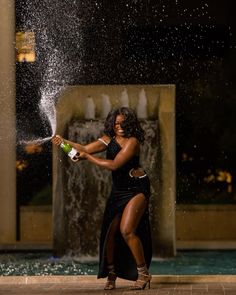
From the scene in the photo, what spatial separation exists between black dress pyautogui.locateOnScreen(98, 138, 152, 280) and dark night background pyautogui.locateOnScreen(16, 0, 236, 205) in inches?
373

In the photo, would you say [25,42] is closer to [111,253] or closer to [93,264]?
[93,264]

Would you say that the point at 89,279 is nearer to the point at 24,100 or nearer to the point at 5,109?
the point at 5,109

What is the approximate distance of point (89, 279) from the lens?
10656 mm

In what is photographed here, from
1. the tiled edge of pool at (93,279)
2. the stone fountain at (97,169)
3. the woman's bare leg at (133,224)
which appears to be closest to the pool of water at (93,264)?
the stone fountain at (97,169)

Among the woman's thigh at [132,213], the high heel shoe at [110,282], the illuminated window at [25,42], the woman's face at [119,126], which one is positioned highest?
the illuminated window at [25,42]

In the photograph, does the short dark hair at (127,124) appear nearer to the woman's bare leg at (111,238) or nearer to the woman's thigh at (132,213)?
the woman's thigh at (132,213)

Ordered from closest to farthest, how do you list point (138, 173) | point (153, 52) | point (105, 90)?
1. point (138, 173)
2. point (105, 90)
3. point (153, 52)

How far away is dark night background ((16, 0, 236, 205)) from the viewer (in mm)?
25531

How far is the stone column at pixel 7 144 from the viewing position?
1647 cm

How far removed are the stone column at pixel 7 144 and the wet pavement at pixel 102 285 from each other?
18.8ft

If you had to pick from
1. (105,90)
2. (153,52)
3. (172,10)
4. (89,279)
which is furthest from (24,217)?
(153,52)

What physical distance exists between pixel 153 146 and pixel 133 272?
2831 millimetres

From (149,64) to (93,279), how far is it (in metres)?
26.3

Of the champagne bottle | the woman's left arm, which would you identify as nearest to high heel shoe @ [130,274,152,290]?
the woman's left arm
